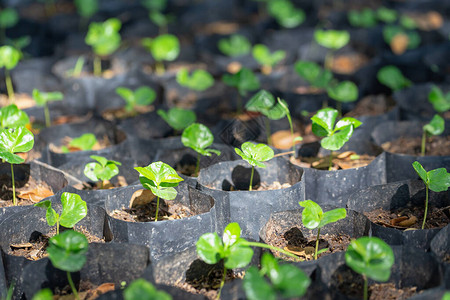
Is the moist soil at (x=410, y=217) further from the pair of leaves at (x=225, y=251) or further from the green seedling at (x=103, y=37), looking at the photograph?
the green seedling at (x=103, y=37)

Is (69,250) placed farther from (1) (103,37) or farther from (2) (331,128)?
(1) (103,37)

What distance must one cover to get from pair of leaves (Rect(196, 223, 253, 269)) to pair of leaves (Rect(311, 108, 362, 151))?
531mm

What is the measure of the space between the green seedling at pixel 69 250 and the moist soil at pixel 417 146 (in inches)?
54.7

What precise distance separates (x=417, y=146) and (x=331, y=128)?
0.66m

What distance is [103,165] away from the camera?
1.87 m

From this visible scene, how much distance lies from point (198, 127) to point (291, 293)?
2.92 ft

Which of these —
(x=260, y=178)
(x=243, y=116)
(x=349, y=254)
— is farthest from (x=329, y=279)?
(x=243, y=116)

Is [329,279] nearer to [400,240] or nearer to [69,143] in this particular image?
[400,240]

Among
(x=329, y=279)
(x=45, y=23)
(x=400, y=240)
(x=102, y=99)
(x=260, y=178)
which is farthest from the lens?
(x=45, y=23)

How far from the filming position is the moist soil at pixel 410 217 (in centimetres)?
175

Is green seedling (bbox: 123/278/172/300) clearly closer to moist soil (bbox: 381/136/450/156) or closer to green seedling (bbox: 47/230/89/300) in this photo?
green seedling (bbox: 47/230/89/300)

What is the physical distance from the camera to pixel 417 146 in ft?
7.64

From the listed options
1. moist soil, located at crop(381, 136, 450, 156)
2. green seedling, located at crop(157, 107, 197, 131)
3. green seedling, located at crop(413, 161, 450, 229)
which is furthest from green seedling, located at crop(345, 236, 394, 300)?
green seedling, located at crop(157, 107, 197, 131)

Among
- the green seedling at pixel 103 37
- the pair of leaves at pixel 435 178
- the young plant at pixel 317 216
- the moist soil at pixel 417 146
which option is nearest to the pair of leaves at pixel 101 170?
the young plant at pixel 317 216
